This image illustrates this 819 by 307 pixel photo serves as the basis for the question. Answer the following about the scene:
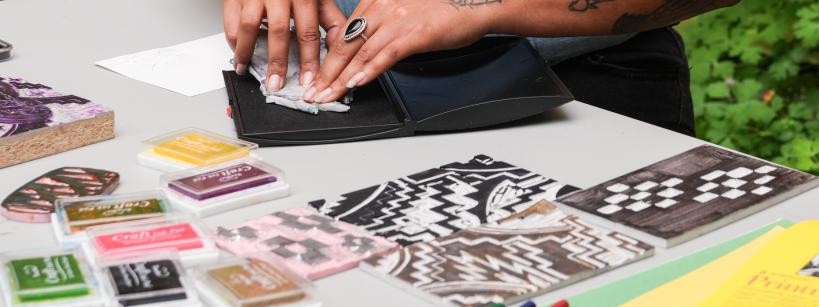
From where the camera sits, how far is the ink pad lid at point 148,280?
92cm

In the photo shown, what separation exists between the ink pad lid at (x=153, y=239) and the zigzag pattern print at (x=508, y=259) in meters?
0.16

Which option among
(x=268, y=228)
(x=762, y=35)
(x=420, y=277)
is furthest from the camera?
(x=762, y=35)

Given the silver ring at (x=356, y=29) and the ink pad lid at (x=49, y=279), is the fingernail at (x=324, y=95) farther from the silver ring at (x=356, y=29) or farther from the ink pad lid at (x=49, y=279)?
the ink pad lid at (x=49, y=279)

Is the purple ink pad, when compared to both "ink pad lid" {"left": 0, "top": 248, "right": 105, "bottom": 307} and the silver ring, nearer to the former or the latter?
"ink pad lid" {"left": 0, "top": 248, "right": 105, "bottom": 307}

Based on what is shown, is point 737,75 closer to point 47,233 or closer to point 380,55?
point 380,55

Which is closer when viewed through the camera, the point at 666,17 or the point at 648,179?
the point at 648,179

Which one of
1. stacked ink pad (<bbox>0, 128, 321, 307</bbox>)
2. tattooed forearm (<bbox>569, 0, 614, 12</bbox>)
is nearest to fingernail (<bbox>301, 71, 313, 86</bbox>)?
stacked ink pad (<bbox>0, 128, 321, 307</bbox>)

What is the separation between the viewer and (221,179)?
3.86 ft

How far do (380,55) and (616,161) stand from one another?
0.34 m

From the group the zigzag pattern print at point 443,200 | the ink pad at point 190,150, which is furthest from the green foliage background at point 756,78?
the ink pad at point 190,150

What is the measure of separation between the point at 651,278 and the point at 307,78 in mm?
641

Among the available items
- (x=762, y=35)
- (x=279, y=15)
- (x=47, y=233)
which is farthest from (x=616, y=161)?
(x=762, y=35)

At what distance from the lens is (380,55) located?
1.44 m

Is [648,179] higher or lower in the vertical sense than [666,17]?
lower
